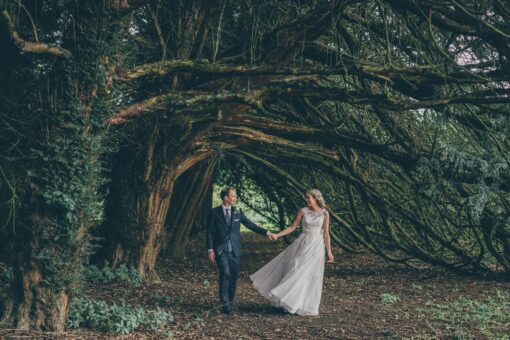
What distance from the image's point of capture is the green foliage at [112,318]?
25.3 ft

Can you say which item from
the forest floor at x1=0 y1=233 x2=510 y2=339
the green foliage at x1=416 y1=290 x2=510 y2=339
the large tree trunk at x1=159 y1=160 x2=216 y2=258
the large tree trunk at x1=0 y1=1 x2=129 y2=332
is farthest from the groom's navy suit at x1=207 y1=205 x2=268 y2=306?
the large tree trunk at x1=159 y1=160 x2=216 y2=258

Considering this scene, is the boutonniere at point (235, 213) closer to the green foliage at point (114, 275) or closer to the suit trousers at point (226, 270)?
the suit trousers at point (226, 270)

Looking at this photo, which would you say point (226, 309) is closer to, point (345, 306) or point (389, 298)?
point (345, 306)

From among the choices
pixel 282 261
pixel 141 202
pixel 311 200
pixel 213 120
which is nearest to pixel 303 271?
pixel 282 261

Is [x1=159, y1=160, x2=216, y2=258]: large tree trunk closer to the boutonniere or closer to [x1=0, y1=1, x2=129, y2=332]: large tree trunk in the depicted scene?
the boutonniere

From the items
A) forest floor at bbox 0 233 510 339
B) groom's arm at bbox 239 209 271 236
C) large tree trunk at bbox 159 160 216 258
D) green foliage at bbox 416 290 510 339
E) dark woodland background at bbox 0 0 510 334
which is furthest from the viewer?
large tree trunk at bbox 159 160 216 258

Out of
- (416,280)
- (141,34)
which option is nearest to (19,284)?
(141,34)

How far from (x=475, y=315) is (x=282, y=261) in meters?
2.63

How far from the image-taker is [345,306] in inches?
403

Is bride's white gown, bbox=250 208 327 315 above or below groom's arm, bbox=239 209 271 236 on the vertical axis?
below

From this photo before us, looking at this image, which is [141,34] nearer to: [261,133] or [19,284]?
[261,133]

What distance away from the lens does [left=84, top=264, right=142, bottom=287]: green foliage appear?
11.3 metres

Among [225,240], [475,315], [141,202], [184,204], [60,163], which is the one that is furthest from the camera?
[184,204]

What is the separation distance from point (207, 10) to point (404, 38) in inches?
118
